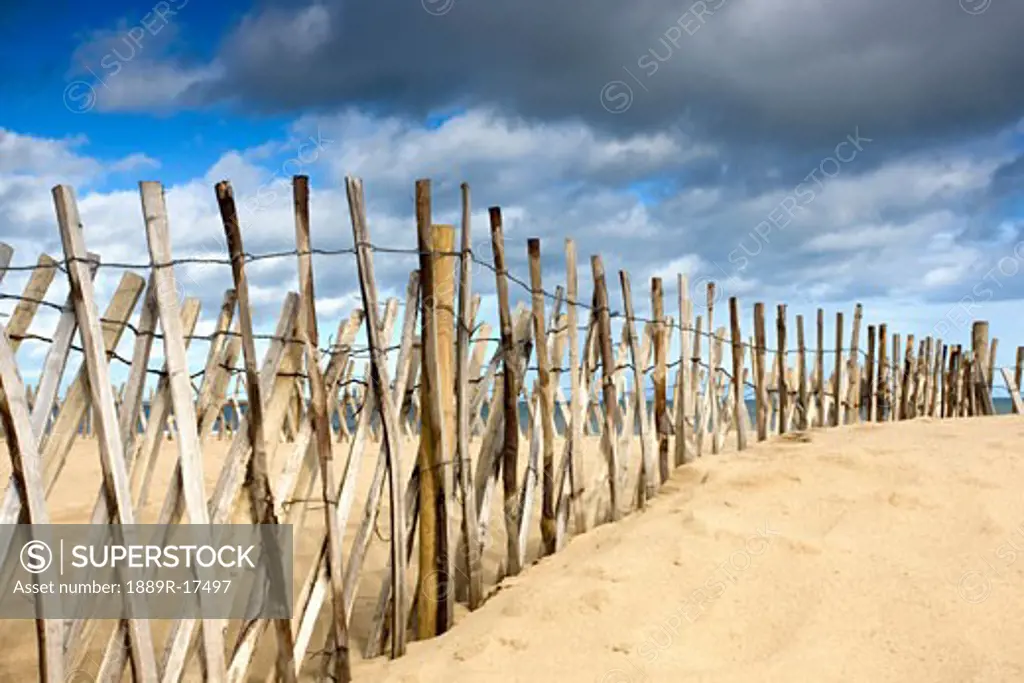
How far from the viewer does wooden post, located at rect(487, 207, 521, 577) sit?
12.9ft

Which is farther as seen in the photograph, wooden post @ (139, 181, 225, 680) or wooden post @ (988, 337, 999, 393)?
wooden post @ (988, 337, 999, 393)

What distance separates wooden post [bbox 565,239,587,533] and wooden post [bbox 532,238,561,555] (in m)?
0.15

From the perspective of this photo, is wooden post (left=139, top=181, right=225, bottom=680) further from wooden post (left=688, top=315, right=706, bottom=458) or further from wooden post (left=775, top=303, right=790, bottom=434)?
wooden post (left=775, top=303, right=790, bottom=434)

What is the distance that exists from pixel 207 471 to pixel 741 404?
4991 millimetres

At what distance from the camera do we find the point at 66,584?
3035mm

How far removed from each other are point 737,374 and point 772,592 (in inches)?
107

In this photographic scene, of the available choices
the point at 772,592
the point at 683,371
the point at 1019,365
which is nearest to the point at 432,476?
the point at 772,592

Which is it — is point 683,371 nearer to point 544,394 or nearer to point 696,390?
point 696,390

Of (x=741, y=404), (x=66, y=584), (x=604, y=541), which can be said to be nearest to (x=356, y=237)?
(x=66, y=584)

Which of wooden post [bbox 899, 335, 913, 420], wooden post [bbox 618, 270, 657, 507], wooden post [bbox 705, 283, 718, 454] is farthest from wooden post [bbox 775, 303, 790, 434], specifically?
wooden post [bbox 899, 335, 913, 420]

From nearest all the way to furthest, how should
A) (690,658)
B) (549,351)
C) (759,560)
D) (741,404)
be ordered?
1. (690,658)
2. (759,560)
3. (549,351)
4. (741,404)

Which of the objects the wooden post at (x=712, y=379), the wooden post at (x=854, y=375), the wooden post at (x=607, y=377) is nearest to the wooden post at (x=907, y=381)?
the wooden post at (x=854, y=375)

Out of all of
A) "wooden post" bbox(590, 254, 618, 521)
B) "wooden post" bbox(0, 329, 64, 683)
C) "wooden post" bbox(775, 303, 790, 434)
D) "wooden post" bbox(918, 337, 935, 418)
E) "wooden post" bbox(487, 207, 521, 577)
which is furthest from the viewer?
"wooden post" bbox(918, 337, 935, 418)

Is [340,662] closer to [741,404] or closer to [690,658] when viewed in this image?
[690,658]
